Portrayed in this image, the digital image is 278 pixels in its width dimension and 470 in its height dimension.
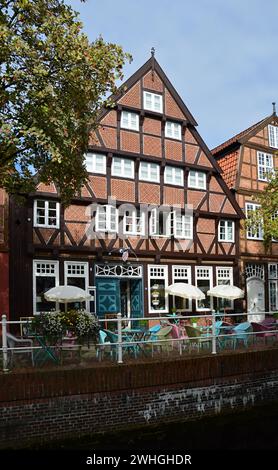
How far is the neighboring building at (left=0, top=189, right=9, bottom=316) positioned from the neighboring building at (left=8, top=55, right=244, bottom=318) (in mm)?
221

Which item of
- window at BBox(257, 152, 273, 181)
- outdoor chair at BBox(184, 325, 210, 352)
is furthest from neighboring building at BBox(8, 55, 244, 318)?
outdoor chair at BBox(184, 325, 210, 352)

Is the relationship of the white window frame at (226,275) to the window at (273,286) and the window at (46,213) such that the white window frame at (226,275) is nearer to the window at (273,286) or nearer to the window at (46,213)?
the window at (273,286)

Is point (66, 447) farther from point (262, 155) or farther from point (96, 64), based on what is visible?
point (262, 155)

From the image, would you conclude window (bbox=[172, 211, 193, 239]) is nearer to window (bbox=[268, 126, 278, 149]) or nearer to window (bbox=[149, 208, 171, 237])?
window (bbox=[149, 208, 171, 237])

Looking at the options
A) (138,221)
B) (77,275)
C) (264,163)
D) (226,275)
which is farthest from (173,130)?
(77,275)

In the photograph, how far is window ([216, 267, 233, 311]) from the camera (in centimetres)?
2130

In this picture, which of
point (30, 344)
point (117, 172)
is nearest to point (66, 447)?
point (30, 344)

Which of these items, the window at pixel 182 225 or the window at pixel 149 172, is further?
the window at pixel 182 225

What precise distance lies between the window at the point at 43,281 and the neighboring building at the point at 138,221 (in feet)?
0.11

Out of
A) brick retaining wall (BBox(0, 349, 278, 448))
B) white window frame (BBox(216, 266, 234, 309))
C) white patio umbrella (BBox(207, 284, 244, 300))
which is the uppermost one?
white window frame (BBox(216, 266, 234, 309))

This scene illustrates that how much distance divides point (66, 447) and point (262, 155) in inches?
726

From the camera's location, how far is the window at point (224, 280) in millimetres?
21297

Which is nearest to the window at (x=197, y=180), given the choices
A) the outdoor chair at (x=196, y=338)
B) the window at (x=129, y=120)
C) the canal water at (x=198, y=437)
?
the window at (x=129, y=120)

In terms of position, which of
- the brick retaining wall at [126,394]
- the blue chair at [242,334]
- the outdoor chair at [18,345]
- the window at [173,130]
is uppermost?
the window at [173,130]
